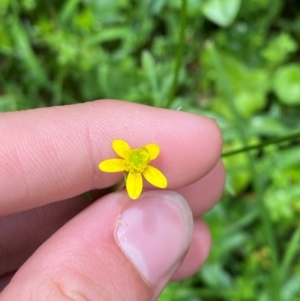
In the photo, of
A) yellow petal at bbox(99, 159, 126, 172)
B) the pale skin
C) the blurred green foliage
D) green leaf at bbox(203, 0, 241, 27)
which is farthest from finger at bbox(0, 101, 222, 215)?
green leaf at bbox(203, 0, 241, 27)

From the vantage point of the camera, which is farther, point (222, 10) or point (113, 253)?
point (222, 10)

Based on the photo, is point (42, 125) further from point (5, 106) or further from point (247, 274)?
point (247, 274)

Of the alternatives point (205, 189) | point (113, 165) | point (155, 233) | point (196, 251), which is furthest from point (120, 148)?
point (196, 251)

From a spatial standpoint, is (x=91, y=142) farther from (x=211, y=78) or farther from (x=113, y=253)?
(x=211, y=78)

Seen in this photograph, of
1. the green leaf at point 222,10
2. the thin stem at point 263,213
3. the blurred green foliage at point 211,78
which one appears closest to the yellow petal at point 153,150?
the thin stem at point 263,213

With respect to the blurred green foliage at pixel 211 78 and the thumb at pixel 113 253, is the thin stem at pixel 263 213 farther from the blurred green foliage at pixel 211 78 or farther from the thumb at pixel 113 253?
the thumb at pixel 113 253

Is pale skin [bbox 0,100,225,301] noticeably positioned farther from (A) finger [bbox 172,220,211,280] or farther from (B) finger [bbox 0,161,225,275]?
(A) finger [bbox 172,220,211,280]
